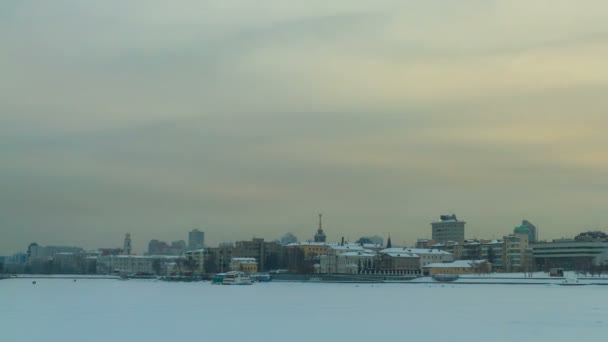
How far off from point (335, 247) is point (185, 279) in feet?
103

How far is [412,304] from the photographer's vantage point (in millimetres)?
65812

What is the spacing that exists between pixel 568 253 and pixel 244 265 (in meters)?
63.7

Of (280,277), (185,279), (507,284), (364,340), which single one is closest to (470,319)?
(364,340)

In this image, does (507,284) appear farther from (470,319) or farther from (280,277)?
(470,319)

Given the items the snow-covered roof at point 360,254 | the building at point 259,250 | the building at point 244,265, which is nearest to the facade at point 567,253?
the snow-covered roof at point 360,254

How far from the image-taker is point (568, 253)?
180125mm

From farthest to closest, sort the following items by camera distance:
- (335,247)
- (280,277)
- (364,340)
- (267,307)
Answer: (335,247)
(280,277)
(267,307)
(364,340)

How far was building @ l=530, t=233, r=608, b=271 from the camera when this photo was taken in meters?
173

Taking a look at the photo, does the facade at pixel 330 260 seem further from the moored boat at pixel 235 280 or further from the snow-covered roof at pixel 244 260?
the moored boat at pixel 235 280

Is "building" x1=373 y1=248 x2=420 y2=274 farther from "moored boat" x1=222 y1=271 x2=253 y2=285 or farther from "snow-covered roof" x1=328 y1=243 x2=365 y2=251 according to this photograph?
"moored boat" x1=222 y1=271 x2=253 y2=285

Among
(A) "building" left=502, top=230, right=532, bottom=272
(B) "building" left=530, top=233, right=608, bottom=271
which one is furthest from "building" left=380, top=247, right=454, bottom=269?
(B) "building" left=530, top=233, right=608, bottom=271

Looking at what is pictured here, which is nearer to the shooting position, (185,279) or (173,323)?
(173,323)

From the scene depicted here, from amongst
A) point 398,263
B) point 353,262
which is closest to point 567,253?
point 398,263

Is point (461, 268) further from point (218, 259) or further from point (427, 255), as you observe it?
point (218, 259)
